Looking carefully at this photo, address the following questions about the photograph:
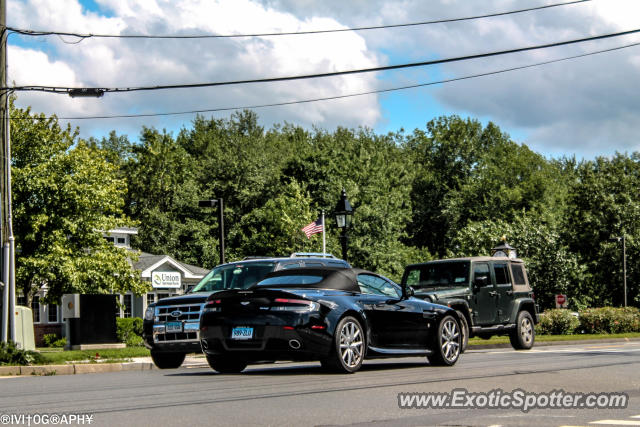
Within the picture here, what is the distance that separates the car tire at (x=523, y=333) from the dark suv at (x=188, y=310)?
667cm

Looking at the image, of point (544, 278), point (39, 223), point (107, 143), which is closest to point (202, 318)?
point (39, 223)

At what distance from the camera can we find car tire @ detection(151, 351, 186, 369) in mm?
17234

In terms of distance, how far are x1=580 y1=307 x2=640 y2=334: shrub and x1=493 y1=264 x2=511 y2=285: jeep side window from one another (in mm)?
15798

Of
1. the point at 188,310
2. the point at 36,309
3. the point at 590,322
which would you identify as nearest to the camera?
the point at 188,310

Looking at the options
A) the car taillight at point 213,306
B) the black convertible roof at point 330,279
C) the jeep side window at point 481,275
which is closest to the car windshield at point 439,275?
the jeep side window at point 481,275

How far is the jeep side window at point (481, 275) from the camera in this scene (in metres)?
20.7

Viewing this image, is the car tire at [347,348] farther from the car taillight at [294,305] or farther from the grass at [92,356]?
the grass at [92,356]

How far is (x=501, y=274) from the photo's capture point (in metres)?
21.9

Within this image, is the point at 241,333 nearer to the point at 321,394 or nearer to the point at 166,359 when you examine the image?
the point at 321,394

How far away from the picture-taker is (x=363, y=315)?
13.2 metres

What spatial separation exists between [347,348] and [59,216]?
32.5 meters

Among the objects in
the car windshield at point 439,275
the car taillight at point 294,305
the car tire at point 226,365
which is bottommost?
the car tire at point 226,365

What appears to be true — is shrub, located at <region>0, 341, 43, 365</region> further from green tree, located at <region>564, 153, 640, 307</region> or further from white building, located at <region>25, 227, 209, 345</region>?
green tree, located at <region>564, 153, 640, 307</region>

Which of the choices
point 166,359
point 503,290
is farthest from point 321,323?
point 503,290
